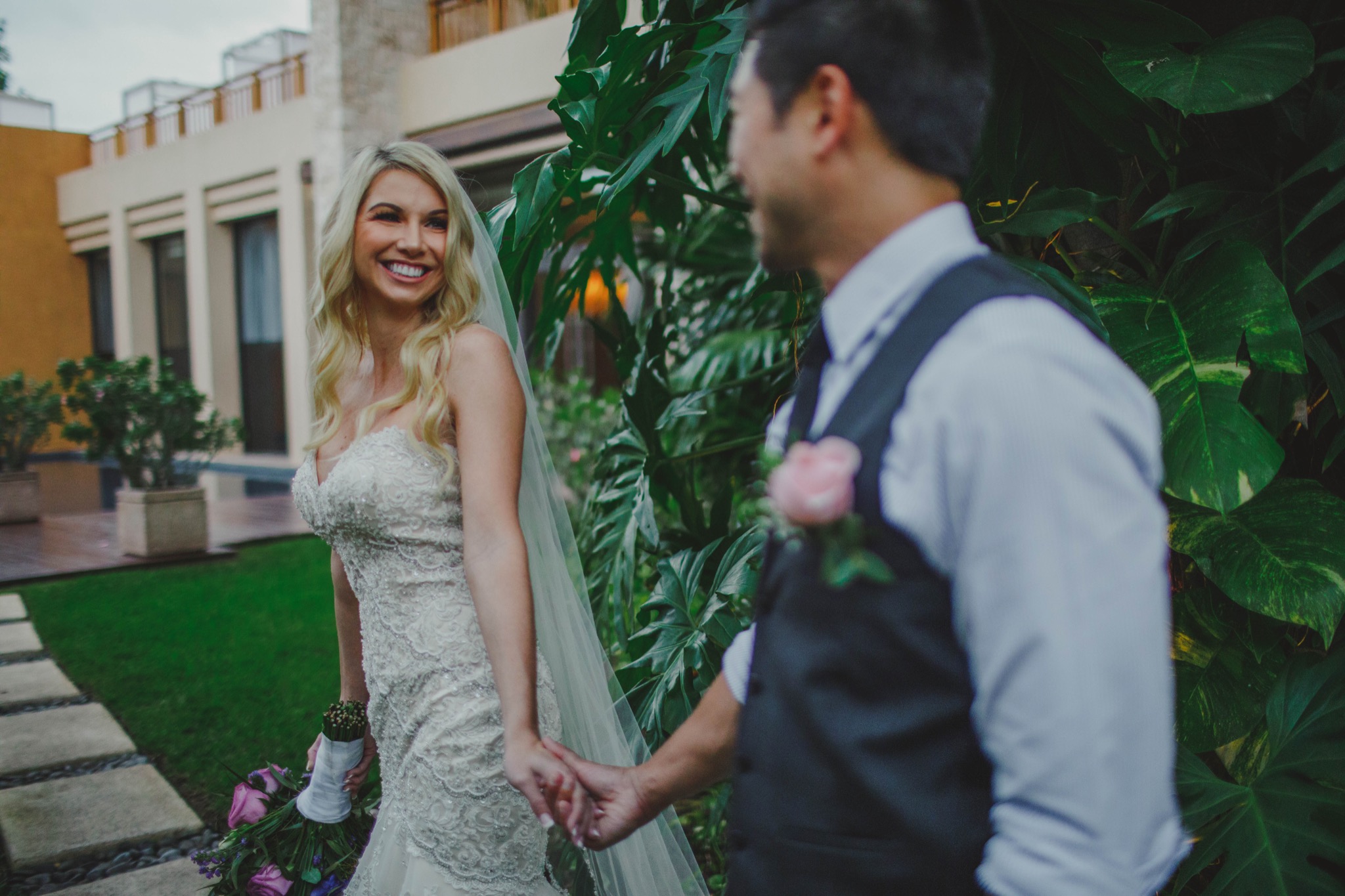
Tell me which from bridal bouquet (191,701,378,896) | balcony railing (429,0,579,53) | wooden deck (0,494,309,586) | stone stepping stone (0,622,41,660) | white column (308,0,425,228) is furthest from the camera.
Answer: balcony railing (429,0,579,53)

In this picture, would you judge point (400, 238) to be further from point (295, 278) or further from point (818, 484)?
point (295, 278)

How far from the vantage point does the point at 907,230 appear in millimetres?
861

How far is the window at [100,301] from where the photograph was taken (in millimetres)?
20047

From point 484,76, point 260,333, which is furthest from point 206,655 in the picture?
point 260,333

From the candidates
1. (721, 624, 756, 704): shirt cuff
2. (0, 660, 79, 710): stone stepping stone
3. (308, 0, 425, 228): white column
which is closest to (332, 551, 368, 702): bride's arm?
(721, 624, 756, 704): shirt cuff

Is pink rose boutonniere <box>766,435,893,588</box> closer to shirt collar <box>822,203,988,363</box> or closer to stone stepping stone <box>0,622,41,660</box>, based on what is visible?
shirt collar <box>822,203,988,363</box>

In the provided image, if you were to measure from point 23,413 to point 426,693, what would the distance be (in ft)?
32.8

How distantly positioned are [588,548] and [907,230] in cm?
242

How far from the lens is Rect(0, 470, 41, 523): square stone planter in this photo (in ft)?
33.0

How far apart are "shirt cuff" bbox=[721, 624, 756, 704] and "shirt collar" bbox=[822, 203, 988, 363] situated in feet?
1.36

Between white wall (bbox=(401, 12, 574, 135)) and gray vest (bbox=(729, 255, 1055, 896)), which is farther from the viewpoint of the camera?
white wall (bbox=(401, 12, 574, 135))

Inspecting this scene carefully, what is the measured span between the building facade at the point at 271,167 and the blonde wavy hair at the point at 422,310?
23.3ft

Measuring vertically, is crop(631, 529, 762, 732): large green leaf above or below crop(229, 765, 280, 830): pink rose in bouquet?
above

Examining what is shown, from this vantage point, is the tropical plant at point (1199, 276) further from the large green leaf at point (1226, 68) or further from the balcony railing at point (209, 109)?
the balcony railing at point (209, 109)
